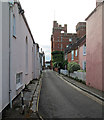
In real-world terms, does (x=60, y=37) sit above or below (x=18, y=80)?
above

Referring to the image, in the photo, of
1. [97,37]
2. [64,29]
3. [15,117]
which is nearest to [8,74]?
[15,117]

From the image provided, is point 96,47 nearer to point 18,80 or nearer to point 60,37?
point 18,80

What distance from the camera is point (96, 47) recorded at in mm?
11375

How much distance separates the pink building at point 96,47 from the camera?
10.4 m

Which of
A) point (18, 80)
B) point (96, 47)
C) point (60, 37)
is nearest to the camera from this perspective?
point (18, 80)

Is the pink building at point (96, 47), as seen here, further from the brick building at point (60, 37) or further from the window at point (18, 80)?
the brick building at point (60, 37)

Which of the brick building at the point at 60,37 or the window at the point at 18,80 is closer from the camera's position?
the window at the point at 18,80

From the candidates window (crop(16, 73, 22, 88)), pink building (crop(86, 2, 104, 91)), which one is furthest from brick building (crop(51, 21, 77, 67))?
window (crop(16, 73, 22, 88))

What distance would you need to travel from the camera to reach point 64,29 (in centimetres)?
6569

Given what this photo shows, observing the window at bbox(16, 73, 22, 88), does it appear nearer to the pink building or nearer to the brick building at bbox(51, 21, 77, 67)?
the pink building

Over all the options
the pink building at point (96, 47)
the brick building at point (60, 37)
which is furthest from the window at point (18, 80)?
the brick building at point (60, 37)

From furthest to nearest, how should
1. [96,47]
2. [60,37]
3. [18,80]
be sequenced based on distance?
[60,37] → [96,47] → [18,80]

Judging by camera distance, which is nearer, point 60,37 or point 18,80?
point 18,80

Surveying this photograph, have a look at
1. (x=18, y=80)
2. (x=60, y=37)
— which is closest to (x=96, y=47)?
(x=18, y=80)
